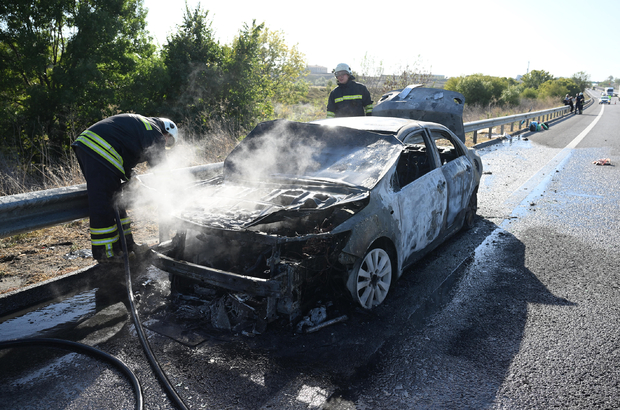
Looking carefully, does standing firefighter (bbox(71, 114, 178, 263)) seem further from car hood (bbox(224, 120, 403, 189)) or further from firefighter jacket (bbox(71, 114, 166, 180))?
car hood (bbox(224, 120, 403, 189))

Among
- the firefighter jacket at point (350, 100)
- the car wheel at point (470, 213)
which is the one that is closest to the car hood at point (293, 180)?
the car wheel at point (470, 213)

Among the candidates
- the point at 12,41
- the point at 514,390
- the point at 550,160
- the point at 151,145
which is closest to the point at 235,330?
the point at 514,390

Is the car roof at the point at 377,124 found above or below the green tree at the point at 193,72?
below

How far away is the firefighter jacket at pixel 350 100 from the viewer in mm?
7684

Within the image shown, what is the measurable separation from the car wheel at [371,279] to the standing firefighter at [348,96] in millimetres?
4675

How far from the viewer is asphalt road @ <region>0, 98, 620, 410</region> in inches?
96.9

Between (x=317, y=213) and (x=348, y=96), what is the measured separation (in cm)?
504

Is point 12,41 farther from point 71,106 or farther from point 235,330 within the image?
point 235,330

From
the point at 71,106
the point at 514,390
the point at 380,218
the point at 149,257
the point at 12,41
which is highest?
the point at 12,41

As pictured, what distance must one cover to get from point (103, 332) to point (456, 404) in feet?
8.49

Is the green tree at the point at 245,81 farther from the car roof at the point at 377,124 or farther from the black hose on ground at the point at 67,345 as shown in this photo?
the black hose on ground at the point at 67,345

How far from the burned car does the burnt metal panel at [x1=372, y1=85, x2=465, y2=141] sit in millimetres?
2450

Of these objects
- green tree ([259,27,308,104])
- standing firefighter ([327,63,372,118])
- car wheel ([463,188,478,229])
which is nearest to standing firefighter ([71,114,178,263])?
car wheel ([463,188,478,229])

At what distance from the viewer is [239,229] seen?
308 cm
